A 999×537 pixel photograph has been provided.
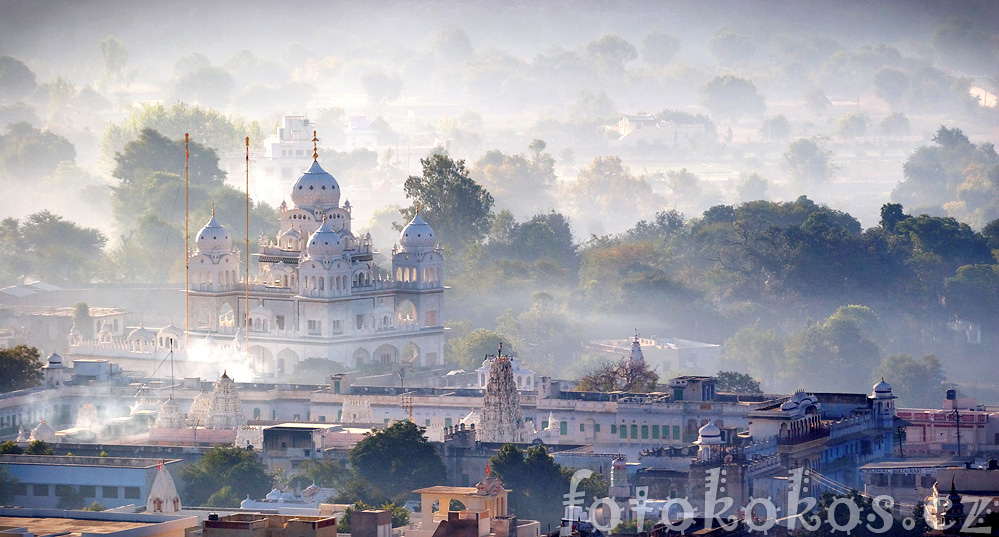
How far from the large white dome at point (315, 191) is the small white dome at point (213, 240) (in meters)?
2.80

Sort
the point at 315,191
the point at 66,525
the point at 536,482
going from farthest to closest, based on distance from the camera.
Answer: the point at 315,191 → the point at 536,482 → the point at 66,525

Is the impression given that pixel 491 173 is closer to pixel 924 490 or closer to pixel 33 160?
pixel 33 160

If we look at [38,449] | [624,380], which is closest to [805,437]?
[624,380]

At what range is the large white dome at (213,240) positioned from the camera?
111 meters

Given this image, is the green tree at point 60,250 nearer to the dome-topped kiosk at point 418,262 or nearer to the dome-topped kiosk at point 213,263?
the dome-topped kiosk at point 213,263

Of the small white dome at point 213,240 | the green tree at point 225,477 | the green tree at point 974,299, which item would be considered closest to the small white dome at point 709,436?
the green tree at point 225,477

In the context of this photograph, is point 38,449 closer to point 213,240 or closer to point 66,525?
point 66,525

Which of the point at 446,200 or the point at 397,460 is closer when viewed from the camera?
the point at 397,460

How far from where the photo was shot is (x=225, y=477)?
Answer: 83.8 m

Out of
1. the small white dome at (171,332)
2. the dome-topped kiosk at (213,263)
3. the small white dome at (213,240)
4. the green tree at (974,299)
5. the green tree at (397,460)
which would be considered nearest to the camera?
the green tree at (397,460)

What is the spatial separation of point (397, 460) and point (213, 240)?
2919cm

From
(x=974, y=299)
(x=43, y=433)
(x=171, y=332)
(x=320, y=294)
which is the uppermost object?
(x=974, y=299)

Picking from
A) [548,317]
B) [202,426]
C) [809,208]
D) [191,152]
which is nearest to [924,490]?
[202,426]

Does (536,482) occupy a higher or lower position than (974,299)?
lower
